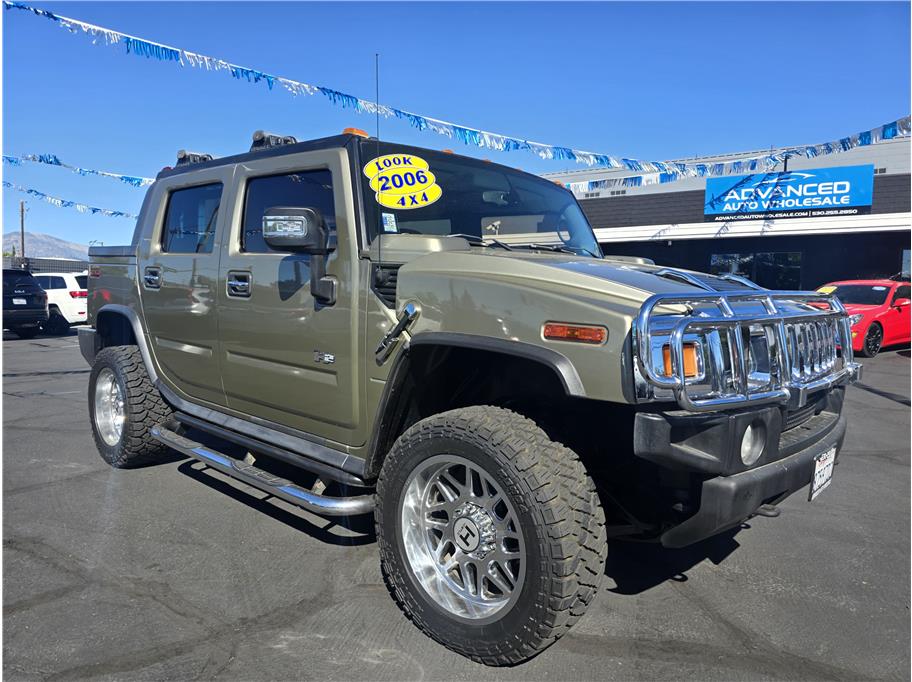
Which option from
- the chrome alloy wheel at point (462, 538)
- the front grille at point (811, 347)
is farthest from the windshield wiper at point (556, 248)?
the chrome alloy wheel at point (462, 538)

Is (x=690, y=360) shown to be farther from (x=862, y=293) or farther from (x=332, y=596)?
(x=862, y=293)

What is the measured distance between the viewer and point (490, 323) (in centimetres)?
264

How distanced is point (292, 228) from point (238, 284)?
2.96 ft

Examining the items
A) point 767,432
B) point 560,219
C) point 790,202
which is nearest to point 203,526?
point 560,219

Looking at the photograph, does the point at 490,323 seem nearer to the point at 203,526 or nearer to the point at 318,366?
the point at 318,366

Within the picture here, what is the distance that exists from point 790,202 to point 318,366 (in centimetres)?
1963

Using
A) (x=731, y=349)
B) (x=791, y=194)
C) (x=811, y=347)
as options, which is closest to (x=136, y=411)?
(x=731, y=349)

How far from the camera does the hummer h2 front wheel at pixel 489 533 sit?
2.37 metres

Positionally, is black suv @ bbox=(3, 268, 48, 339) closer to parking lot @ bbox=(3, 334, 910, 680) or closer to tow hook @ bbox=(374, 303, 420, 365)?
parking lot @ bbox=(3, 334, 910, 680)

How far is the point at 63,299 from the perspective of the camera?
18.0 meters

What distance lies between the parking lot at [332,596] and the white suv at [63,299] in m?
15.2

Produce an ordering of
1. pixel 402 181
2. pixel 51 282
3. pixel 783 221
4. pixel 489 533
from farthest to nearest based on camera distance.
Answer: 1. pixel 783 221
2. pixel 51 282
3. pixel 402 181
4. pixel 489 533

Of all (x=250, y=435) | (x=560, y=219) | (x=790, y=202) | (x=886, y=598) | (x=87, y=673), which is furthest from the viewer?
(x=790, y=202)

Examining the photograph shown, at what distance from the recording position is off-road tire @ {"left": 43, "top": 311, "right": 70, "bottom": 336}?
17938 mm
